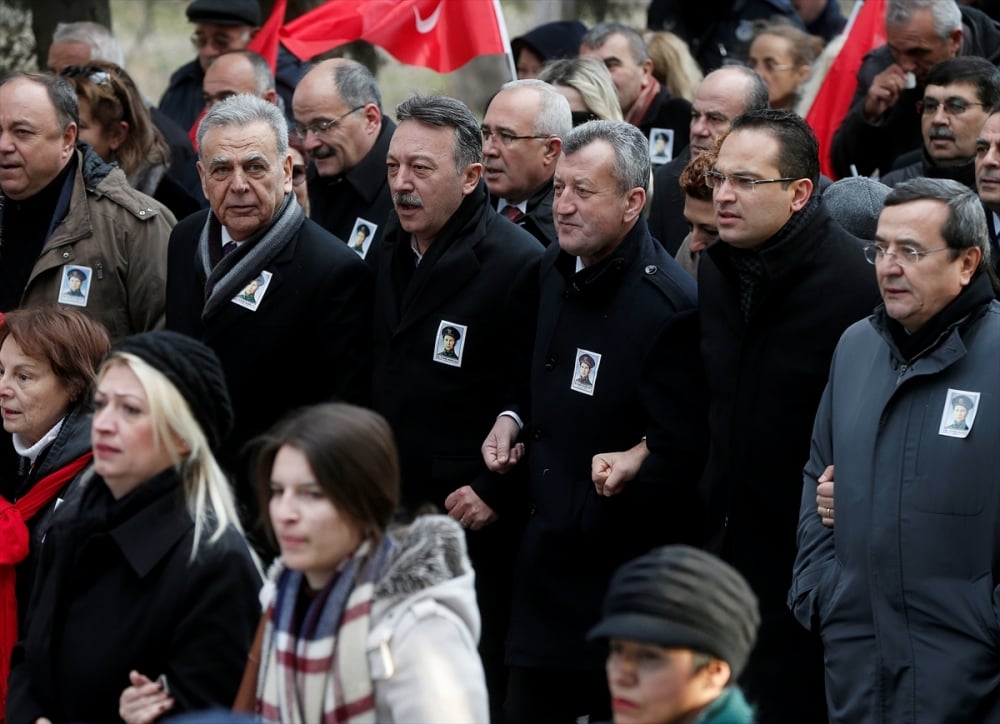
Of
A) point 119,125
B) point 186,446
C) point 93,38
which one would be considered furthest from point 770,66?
point 186,446

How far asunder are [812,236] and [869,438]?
802 mm

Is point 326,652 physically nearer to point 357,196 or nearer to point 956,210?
point 956,210

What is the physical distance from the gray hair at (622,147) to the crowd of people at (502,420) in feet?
0.05

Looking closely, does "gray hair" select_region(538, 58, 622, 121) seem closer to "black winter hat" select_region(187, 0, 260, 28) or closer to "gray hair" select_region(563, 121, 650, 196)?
"gray hair" select_region(563, 121, 650, 196)

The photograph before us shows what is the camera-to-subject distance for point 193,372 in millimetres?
4605

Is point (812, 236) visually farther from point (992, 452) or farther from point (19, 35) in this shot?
point (19, 35)

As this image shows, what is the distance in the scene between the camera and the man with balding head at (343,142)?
795cm

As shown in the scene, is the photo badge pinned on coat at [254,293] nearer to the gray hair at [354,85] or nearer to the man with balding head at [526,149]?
the man with balding head at [526,149]

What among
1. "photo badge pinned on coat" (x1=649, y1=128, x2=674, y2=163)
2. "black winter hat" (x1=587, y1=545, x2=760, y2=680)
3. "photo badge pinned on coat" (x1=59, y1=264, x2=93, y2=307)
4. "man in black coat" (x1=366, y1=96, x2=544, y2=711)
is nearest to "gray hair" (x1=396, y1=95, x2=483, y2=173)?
"man in black coat" (x1=366, y1=96, x2=544, y2=711)

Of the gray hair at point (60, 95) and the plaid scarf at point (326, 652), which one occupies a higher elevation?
the gray hair at point (60, 95)

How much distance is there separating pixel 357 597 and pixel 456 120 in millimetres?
3166

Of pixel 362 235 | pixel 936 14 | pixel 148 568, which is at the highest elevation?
pixel 936 14

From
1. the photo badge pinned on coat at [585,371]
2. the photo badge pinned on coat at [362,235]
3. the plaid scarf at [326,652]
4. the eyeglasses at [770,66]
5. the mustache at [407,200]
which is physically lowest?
the plaid scarf at [326,652]

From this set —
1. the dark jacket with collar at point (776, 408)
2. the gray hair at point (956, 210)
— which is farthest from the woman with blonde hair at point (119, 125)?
the gray hair at point (956, 210)
